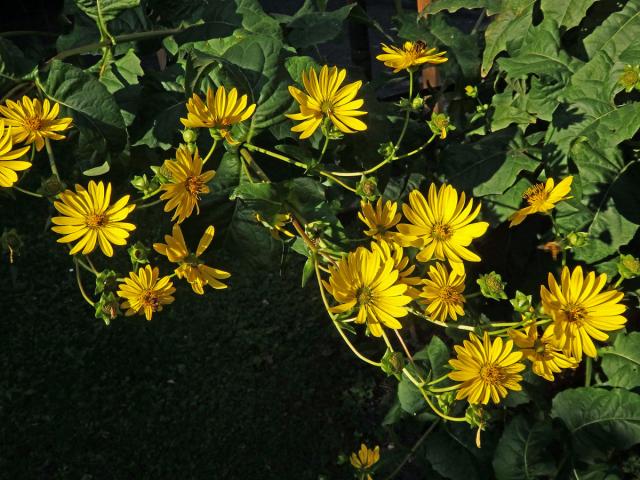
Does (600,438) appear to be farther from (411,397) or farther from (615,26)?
(615,26)

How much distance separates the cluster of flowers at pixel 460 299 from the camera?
1216mm

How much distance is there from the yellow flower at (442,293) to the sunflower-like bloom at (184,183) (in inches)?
16.4

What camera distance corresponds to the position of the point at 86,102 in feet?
4.57

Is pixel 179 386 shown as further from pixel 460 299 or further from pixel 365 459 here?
pixel 460 299

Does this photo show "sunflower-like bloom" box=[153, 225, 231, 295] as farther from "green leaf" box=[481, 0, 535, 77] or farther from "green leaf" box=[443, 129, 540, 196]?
"green leaf" box=[481, 0, 535, 77]

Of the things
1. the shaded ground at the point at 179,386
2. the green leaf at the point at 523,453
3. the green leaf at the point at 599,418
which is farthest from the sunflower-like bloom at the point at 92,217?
the shaded ground at the point at 179,386

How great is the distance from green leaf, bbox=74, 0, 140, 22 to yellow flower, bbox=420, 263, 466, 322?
778 millimetres

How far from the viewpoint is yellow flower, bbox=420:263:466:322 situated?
4.17 feet

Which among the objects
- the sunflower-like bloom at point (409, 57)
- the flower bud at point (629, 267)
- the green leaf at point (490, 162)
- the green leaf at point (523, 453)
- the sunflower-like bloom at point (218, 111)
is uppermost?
the sunflower-like bloom at point (218, 111)

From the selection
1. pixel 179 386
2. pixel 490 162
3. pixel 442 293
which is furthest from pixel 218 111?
pixel 179 386

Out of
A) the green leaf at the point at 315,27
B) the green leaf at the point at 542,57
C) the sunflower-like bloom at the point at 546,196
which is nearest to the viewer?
the sunflower-like bloom at the point at 546,196

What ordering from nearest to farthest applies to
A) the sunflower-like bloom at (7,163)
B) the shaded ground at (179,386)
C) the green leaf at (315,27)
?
the sunflower-like bloom at (7,163) → the green leaf at (315,27) → the shaded ground at (179,386)

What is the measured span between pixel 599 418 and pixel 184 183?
137 cm

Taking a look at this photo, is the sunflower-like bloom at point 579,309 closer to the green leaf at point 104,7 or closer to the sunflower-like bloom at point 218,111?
the sunflower-like bloom at point 218,111
